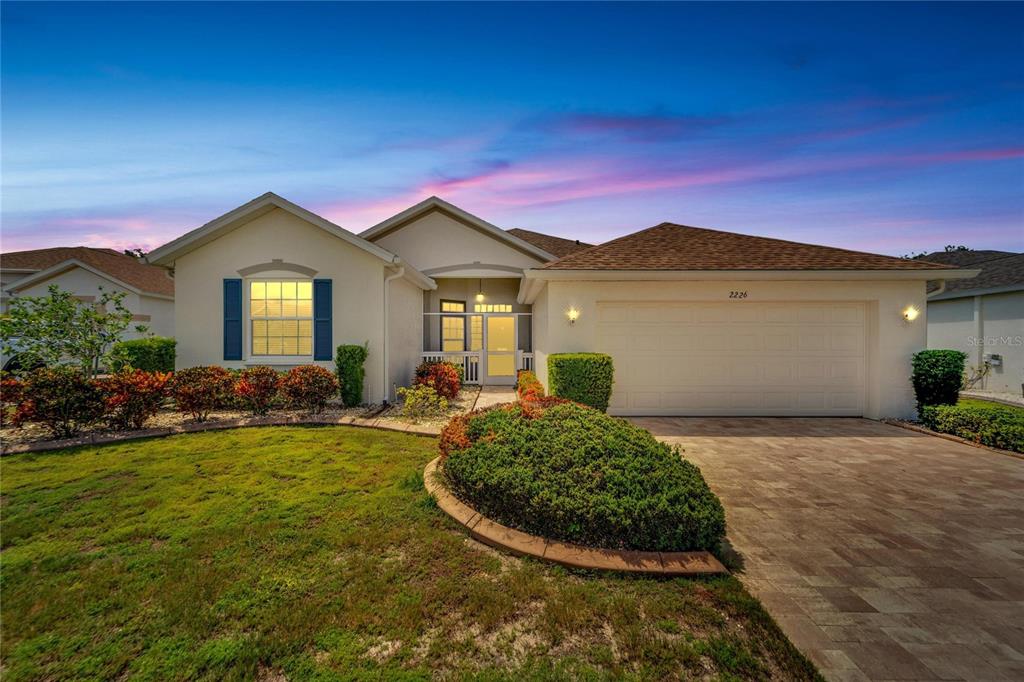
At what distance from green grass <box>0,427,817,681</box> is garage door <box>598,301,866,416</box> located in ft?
21.0

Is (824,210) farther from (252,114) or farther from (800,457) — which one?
(252,114)

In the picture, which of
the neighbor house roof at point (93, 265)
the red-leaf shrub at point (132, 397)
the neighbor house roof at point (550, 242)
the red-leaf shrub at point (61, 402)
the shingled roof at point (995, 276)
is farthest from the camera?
the neighbor house roof at point (550, 242)

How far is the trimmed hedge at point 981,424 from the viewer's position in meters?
6.49

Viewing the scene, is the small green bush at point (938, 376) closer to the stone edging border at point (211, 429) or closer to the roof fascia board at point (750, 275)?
the roof fascia board at point (750, 275)

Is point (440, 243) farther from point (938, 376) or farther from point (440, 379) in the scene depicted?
point (938, 376)

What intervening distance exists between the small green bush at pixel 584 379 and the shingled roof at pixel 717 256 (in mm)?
2140

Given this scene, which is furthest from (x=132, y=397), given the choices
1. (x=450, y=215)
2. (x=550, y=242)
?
(x=550, y=242)

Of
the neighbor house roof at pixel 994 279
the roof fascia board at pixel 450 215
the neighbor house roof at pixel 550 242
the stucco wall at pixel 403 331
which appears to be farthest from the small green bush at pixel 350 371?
the neighbor house roof at pixel 994 279

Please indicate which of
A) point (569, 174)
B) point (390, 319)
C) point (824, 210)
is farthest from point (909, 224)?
point (390, 319)

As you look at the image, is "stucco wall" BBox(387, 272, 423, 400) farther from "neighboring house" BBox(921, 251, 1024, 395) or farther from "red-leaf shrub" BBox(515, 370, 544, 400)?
"neighboring house" BBox(921, 251, 1024, 395)

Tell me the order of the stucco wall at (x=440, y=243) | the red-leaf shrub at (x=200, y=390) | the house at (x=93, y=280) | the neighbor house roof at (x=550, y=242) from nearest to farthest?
1. the red-leaf shrub at (x=200, y=390)
2. the stucco wall at (x=440, y=243)
3. the house at (x=93, y=280)
4. the neighbor house roof at (x=550, y=242)

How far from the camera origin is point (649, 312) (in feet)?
29.9

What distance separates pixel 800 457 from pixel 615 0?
8.99 meters

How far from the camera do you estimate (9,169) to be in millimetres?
5988
